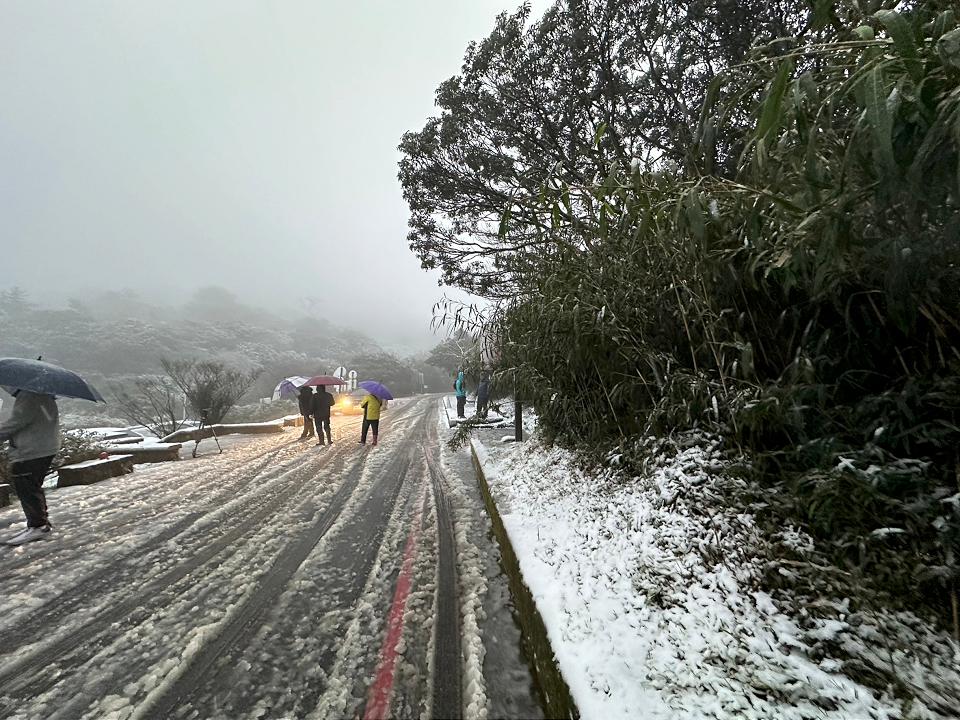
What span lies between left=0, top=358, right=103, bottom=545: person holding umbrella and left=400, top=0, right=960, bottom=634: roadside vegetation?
13.8 feet

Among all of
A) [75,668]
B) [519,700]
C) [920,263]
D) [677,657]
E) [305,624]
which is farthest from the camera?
[305,624]

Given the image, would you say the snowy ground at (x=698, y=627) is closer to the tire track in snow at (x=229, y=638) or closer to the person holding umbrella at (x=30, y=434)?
the tire track in snow at (x=229, y=638)

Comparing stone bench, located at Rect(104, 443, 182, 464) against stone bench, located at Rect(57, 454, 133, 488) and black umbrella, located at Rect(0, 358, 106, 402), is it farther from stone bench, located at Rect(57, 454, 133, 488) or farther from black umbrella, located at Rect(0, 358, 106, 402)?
black umbrella, located at Rect(0, 358, 106, 402)

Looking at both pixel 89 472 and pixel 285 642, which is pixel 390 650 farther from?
pixel 89 472

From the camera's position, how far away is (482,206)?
9102 mm

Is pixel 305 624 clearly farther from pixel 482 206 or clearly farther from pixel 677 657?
pixel 482 206

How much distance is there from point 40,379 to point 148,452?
4864 millimetres

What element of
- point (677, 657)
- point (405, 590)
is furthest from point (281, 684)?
point (677, 657)

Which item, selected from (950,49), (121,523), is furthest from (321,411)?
(950,49)

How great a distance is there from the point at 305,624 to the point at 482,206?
840 centimetres

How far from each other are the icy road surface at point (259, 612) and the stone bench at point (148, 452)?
2.86 metres

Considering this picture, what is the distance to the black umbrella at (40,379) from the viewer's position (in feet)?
12.1

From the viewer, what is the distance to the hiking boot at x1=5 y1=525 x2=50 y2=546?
3652 mm

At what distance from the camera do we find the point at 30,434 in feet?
12.4
